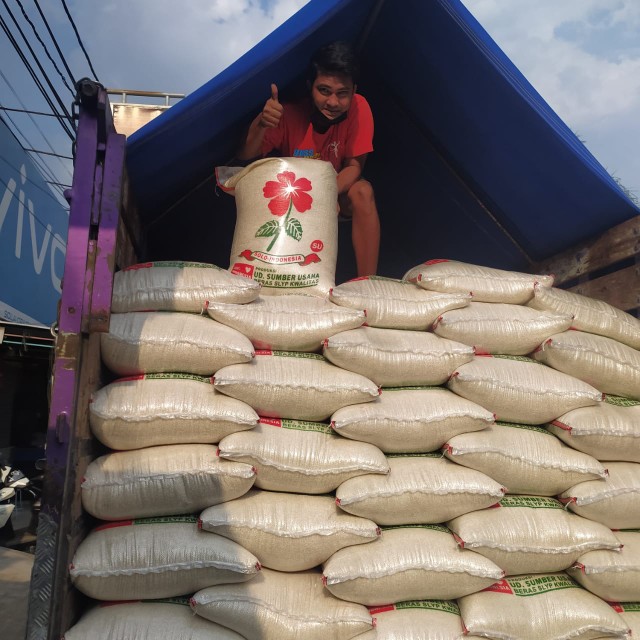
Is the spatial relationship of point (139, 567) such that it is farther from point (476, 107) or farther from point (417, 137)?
point (417, 137)

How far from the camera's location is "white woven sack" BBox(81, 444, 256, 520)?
5.12 feet

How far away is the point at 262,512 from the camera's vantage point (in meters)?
1.64

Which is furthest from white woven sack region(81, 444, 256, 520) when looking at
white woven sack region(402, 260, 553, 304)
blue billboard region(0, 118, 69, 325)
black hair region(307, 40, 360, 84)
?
blue billboard region(0, 118, 69, 325)

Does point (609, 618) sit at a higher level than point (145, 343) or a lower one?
lower

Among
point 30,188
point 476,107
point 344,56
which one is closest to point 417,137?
point 476,107

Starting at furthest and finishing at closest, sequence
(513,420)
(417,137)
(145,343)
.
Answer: (417,137), (513,420), (145,343)

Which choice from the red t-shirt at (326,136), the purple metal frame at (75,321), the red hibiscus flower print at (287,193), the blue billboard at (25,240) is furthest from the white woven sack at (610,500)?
the blue billboard at (25,240)

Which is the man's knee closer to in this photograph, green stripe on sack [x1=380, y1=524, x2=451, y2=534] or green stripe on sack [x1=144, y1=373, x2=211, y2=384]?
green stripe on sack [x1=144, y1=373, x2=211, y2=384]

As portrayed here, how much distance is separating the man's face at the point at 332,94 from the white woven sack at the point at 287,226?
13.5 inches

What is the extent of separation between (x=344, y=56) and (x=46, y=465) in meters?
1.98

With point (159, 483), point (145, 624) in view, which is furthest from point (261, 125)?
point (145, 624)

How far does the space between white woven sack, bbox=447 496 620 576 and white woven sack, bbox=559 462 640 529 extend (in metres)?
0.04

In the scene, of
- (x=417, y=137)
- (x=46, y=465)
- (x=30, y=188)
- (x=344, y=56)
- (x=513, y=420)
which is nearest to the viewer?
(x=46, y=465)

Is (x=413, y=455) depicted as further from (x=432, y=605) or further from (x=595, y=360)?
(x=595, y=360)
